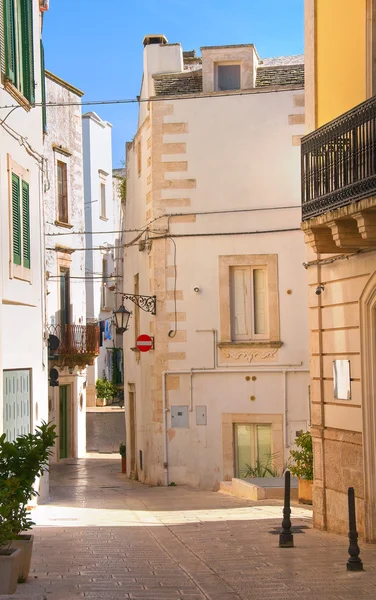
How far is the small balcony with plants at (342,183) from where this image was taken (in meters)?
11.9

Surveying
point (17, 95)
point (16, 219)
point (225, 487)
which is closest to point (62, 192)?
point (225, 487)

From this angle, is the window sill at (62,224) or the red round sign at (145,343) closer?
the red round sign at (145,343)

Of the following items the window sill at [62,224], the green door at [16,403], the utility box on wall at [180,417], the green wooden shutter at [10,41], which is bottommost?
the utility box on wall at [180,417]

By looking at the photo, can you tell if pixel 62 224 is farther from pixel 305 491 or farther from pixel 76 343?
pixel 305 491

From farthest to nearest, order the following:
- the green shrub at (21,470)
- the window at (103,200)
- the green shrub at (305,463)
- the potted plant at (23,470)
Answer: the window at (103,200)
the green shrub at (305,463)
the potted plant at (23,470)
the green shrub at (21,470)

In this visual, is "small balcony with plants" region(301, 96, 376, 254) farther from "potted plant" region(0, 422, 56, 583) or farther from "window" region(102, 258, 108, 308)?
"window" region(102, 258, 108, 308)

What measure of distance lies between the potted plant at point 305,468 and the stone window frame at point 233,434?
4634 millimetres

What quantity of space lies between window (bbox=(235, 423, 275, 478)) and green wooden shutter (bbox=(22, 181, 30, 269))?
315 inches

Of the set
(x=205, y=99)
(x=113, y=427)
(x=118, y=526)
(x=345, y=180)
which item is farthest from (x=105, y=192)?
(x=345, y=180)

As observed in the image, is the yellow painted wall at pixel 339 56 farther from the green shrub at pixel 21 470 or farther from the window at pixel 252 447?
the window at pixel 252 447

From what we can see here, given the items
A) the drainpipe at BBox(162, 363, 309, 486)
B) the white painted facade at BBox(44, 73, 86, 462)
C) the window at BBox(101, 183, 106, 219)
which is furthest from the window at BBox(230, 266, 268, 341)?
the window at BBox(101, 183, 106, 219)

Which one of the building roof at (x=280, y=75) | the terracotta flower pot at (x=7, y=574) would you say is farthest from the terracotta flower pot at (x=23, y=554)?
the building roof at (x=280, y=75)

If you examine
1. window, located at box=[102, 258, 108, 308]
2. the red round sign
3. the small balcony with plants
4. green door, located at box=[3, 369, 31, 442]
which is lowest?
green door, located at box=[3, 369, 31, 442]

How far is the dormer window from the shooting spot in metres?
24.4
